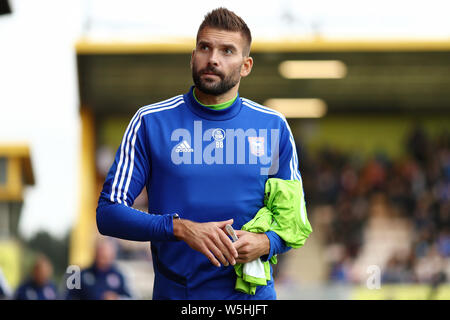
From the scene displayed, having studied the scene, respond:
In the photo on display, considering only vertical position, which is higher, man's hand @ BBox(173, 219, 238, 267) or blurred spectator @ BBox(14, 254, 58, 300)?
man's hand @ BBox(173, 219, 238, 267)

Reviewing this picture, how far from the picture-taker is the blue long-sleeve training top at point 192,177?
2531 mm

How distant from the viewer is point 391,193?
16516 mm

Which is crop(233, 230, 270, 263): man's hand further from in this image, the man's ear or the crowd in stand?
the crowd in stand

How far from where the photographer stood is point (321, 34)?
14.1 meters

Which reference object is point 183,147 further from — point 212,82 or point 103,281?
point 103,281

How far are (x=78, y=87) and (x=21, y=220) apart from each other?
11.2ft

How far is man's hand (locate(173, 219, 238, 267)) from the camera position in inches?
94.9

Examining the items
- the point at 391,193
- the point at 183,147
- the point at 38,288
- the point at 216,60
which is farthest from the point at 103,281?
the point at 391,193

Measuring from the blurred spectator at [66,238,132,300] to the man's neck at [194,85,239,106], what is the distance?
7.08 ft

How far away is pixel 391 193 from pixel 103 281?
40.5 ft

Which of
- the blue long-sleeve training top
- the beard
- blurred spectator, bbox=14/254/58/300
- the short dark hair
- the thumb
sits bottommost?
blurred spectator, bbox=14/254/58/300

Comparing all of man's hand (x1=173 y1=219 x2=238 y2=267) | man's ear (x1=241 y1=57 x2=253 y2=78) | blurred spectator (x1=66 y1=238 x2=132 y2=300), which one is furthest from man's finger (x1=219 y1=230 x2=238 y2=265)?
blurred spectator (x1=66 y1=238 x2=132 y2=300)

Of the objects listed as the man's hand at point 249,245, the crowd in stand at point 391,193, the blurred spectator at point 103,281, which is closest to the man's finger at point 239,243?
the man's hand at point 249,245

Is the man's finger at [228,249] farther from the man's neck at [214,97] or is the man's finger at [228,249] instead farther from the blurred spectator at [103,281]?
the blurred spectator at [103,281]
